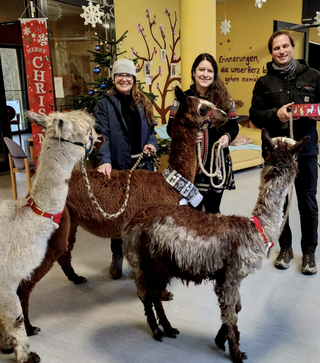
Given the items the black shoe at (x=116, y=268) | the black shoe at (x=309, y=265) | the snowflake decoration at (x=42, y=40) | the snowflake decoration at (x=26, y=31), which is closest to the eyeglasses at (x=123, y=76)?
the black shoe at (x=116, y=268)

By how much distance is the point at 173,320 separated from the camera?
2123mm

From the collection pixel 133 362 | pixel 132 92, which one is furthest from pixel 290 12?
pixel 133 362

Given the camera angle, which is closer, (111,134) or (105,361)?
(105,361)

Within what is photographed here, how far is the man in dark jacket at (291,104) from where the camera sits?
240 centimetres

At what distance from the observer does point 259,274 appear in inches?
105

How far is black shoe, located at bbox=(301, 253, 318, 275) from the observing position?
264 cm

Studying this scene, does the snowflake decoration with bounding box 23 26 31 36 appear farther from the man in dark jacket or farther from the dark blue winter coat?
the man in dark jacket

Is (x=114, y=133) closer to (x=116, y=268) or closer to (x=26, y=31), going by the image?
(x=116, y=268)

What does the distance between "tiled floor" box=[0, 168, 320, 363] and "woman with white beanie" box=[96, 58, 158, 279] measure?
0.96 meters

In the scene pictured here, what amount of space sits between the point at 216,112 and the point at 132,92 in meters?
0.66

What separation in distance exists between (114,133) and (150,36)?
3769mm

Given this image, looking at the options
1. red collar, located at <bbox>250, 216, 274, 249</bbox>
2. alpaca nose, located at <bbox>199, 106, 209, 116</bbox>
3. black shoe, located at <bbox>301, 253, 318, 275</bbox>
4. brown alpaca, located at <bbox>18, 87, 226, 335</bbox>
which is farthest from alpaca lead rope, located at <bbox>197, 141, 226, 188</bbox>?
black shoe, located at <bbox>301, 253, 318, 275</bbox>

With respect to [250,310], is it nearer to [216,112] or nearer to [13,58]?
[216,112]

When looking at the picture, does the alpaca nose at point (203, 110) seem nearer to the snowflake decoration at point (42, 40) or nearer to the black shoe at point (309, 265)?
the black shoe at point (309, 265)
